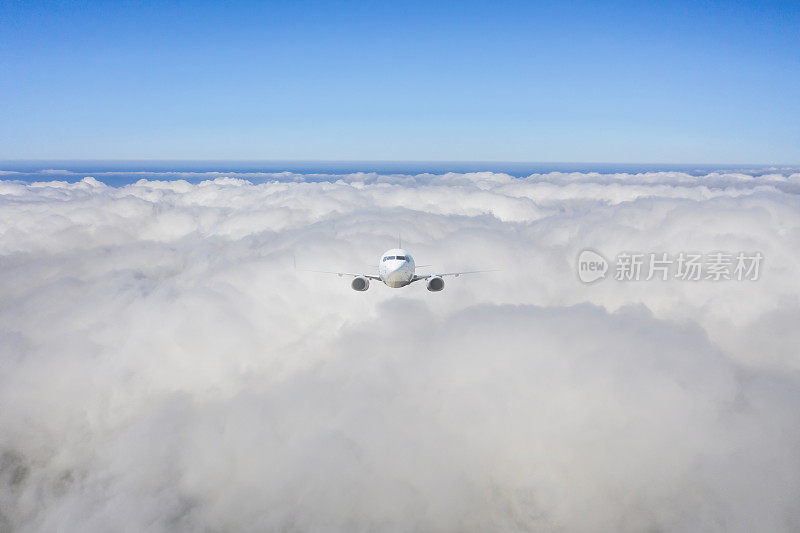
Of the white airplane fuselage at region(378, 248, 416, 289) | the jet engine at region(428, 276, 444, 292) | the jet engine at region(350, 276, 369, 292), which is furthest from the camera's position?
the jet engine at region(350, 276, 369, 292)

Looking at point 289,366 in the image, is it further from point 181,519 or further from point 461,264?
point 461,264

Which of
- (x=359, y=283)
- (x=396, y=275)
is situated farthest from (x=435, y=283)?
(x=359, y=283)

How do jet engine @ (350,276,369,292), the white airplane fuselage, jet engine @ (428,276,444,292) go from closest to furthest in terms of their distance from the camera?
jet engine @ (428,276,444,292), the white airplane fuselage, jet engine @ (350,276,369,292)

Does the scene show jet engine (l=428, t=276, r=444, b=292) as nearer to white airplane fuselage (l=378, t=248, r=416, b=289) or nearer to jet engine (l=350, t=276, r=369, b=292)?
white airplane fuselage (l=378, t=248, r=416, b=289)

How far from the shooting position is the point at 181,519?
577 ft


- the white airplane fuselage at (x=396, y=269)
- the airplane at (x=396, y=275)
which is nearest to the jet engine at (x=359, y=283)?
the airplane at (x=396, y=275)

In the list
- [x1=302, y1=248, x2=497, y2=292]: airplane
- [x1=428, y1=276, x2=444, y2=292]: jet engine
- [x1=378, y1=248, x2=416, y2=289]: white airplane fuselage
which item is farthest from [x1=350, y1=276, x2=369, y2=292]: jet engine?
[x1=428, y1=276, x2=444, y2=292]: jet engine

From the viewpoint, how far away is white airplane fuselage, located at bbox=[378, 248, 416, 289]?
185ft

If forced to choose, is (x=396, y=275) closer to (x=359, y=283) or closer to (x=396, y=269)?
(x=396, y=269)

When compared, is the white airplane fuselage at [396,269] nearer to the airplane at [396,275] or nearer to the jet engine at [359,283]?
the airplane at [396,275]

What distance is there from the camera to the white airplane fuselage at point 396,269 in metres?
56.4

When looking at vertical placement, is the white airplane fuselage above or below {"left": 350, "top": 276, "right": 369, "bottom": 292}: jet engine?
above

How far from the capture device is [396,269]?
2211 inches

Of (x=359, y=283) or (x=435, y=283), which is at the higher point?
(x=435, y=283)
